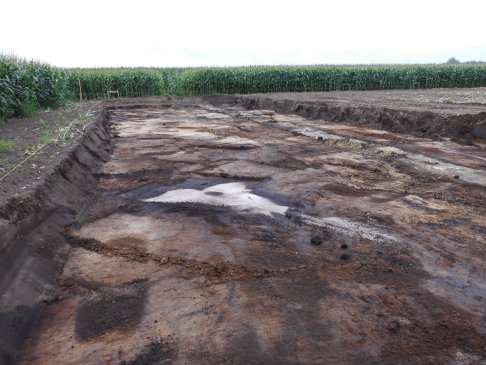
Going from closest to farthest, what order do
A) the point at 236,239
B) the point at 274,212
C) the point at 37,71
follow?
the point at 236,239 < the point at 274,212 < the point at 37,71

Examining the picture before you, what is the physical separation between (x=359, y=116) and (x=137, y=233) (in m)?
10.5

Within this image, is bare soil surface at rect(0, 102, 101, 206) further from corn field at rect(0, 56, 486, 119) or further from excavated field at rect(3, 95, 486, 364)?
corn field at rect(0, 56, 486, 119)

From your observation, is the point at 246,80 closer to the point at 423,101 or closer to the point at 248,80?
the point at 248,80

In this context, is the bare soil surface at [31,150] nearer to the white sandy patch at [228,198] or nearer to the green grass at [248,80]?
the white sandy patch at [228,198]

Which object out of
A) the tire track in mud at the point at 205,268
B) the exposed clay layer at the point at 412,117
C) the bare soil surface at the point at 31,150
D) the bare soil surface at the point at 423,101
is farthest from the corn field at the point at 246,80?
the tire track in mud at the point at 205,268

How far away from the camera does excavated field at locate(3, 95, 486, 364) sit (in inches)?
108

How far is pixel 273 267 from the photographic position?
377 centimetres

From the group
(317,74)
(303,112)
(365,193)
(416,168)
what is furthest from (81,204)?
(317,74)

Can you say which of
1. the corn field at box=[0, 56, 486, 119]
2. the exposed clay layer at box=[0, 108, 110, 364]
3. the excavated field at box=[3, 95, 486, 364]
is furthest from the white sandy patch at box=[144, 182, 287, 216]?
the corn field at box=[0, 56, 486, 119]

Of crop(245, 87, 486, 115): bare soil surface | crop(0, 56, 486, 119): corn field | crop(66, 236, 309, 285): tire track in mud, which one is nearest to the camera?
crop(66, 236, 309, 285): tire track in mud

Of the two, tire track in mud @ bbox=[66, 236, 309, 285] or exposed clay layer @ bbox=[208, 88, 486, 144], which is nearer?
tire track in mud @ bbox=[66, 236, 309, 285]

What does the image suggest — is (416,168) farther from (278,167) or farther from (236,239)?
(236,239)

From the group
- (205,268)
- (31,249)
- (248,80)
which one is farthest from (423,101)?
(31,249)

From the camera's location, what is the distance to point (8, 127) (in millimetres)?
9922
